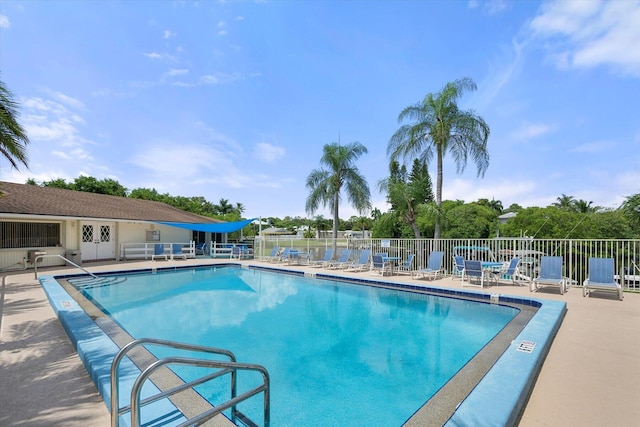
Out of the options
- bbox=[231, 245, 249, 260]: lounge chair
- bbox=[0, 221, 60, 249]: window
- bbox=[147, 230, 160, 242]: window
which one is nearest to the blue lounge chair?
bbox=[231, 245, 249, 260]: lounge chair

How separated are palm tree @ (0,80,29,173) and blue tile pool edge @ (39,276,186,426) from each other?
631cm

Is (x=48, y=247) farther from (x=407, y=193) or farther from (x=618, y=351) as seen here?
(x=618, y=351)

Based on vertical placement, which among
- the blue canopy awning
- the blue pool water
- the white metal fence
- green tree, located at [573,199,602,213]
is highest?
green tree, located at [573,199,602,213]

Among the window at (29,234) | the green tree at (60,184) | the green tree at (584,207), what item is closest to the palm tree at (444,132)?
the window at (29,234)

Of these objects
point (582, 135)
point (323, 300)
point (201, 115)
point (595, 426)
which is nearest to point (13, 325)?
point (323, 300)

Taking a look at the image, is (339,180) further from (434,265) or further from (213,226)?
(434,265)

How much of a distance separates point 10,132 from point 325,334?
469 inches

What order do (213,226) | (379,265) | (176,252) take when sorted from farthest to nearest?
(213,226)
(176,252)
(379,265)

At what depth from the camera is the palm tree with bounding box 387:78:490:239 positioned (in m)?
15.7

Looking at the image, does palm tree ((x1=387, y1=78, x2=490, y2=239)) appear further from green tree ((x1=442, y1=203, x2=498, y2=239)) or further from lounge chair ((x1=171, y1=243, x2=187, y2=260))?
green tree ((x1=442, y1=203, x2=498, y2=239))

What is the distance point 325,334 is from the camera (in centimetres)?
708

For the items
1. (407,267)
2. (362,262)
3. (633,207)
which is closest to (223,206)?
(362,262)

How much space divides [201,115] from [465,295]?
57.0 ft

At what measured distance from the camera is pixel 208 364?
2436 millimetres
